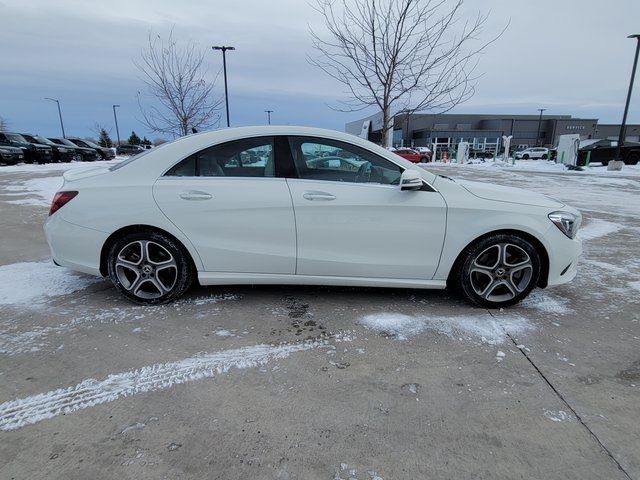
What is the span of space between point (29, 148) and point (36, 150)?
13.8 inches

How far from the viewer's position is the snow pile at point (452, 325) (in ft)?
10.2

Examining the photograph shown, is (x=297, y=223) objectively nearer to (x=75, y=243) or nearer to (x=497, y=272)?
(x=497, y=272)

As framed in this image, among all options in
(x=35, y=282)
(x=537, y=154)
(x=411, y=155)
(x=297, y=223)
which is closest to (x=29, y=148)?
(x=35, y=282)

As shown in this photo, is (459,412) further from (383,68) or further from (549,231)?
(383,68)

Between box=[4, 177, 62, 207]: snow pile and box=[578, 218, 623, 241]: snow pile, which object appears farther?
box=[4, 177, 62, 207]: snow pile

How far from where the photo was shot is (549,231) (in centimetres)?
341

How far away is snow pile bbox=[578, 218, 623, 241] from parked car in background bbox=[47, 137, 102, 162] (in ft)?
103

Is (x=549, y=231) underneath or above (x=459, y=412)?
above

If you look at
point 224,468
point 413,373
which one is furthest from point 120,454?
point 413,373

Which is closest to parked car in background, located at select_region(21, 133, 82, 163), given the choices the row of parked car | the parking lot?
the row of parked car

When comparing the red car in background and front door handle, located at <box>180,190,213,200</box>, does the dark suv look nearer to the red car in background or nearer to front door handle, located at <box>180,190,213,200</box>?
front door handle, located at <box>180,190,213,200</box>

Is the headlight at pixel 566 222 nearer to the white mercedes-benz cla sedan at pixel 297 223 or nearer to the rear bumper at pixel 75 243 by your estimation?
the white mercedes-benz cla sedan at pixel 297 223

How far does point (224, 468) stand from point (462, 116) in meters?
94.7

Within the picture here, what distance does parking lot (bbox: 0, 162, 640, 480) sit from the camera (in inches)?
75.7
